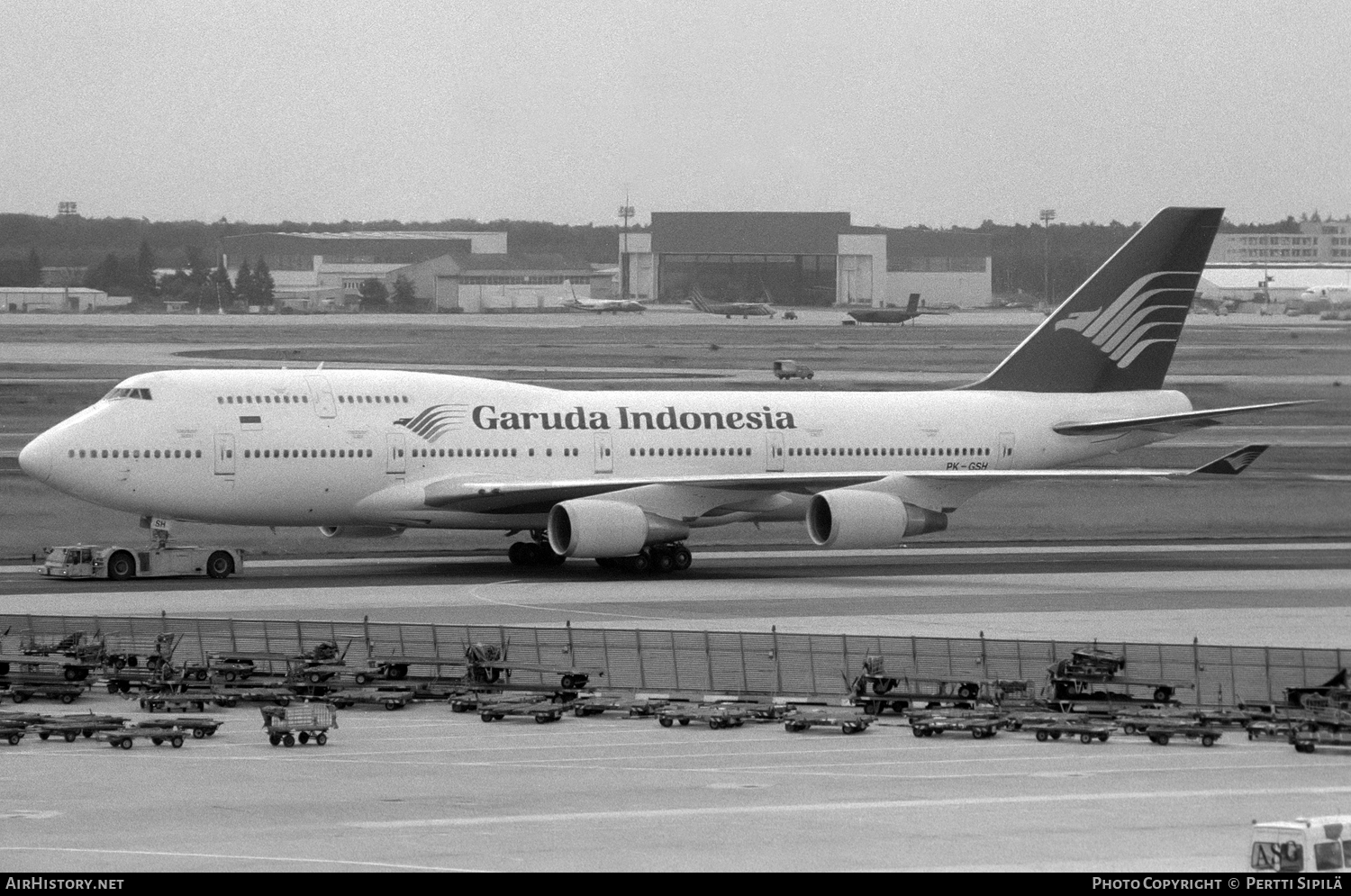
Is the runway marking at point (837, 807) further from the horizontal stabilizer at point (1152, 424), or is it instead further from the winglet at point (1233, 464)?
the horizontal stabilizer at point (1152, 424)

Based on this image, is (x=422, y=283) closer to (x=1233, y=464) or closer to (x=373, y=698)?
(x=1233, y=464)

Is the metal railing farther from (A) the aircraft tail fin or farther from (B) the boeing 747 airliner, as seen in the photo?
(A) the aircraft tail fin

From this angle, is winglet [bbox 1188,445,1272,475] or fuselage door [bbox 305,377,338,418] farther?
fuselage door [bbox 305,377,338,418]

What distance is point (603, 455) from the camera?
4966 cm

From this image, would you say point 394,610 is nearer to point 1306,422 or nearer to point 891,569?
point 891,569

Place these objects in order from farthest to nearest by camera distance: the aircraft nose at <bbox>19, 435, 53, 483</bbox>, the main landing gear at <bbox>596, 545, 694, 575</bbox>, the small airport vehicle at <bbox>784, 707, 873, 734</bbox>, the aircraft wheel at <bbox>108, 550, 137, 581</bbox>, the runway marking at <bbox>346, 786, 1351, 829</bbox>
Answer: the main landing gear at <bbox>596, 545, 694, 575</bbox> < the aircraft wheel at <bbox>108, 550, 137, 581</bbox> < the aircraft nose at <bbox>19, 435, 53, 483</bbox> < the small airport vehicle at <bbox>784, 707, 873, 734</bbox> < the runway marking at <bbox>346, 786, 1351, 829</bbox>

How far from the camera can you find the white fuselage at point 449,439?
45688mm

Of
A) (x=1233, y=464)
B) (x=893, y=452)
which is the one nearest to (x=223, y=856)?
(x=1233, y=464)

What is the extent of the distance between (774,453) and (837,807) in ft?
96.7

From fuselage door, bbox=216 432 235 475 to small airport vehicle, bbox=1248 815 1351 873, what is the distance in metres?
32.0

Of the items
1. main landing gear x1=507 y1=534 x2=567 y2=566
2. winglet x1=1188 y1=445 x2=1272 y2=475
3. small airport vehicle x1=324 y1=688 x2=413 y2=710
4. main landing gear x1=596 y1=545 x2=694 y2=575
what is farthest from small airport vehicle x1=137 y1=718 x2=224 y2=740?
winglet x1=1188 y1=445 x2=1272 y2=475

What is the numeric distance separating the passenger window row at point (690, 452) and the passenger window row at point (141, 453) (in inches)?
408

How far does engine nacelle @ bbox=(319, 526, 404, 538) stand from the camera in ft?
160
